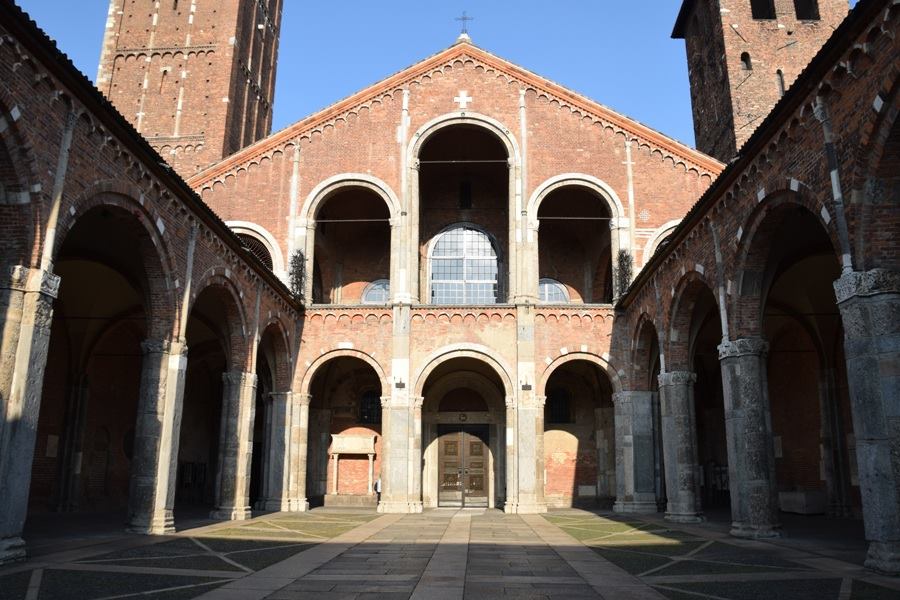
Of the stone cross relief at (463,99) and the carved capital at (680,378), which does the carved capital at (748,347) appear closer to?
the carved capital at (680,378)

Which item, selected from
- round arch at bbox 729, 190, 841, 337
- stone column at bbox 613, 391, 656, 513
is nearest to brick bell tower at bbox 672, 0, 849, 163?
stone column at bbox 613, 391, 656, 513

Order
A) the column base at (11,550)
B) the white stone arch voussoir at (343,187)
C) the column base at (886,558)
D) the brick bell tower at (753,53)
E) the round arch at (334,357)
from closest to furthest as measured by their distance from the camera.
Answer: the column base at (886,558), the column base at (11,550), the round arch at (334,357), the white stone arch voussoir at (343,187), the brick bell tower at (753,53)

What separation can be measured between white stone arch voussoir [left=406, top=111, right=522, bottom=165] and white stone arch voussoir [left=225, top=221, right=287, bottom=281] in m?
5.57

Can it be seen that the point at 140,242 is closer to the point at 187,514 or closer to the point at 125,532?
the point at 125,532

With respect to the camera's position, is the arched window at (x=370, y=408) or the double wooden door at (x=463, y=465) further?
the arched window at (x=370, y=408)

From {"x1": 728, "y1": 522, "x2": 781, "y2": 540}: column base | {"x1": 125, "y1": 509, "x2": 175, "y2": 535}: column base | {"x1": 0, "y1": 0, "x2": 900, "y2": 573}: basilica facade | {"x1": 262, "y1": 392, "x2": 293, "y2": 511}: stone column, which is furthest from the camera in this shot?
{"x1": 262, "y1": 392, "x2": 293, "y2": 511}: stone column

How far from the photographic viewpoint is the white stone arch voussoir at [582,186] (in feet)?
80.0

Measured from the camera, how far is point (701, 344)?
25.5 m

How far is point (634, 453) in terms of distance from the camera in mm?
21922

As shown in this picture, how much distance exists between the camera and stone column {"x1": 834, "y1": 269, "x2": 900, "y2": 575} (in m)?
8.83

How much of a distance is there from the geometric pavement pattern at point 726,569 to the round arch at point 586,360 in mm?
7769

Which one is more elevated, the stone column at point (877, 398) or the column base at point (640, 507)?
the stone column at point (877, 398)

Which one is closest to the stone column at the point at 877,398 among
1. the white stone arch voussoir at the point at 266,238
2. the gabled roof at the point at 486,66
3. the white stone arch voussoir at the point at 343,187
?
the gabled roof at the point at 486,66

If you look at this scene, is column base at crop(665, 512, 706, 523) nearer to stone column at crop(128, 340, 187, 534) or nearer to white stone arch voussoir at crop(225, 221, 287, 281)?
stone column at crop(128, 340, 187, 534)
